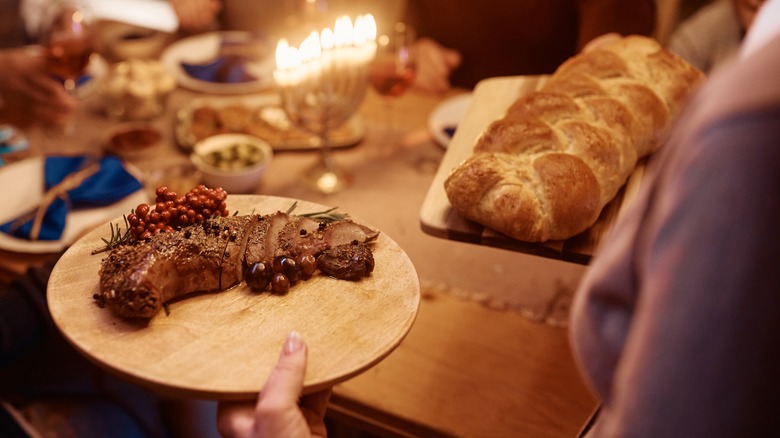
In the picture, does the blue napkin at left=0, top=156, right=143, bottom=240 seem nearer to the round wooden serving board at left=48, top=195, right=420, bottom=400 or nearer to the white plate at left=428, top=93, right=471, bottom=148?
the round wooden serving board at left=48, top=195, right=420, bottom=400

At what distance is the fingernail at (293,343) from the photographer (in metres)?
0.82

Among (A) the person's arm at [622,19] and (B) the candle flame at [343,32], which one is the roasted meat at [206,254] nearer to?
(B) the candle flame at [343,32]

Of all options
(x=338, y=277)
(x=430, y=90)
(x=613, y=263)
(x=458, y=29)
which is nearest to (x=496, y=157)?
(x=338, y=277)

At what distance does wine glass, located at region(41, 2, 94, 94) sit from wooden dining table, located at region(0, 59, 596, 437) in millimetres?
321

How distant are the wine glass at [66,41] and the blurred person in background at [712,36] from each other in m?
2.57

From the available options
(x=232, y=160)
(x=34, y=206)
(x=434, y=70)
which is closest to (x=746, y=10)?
(x=434, y=70)

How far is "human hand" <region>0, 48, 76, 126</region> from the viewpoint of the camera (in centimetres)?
230

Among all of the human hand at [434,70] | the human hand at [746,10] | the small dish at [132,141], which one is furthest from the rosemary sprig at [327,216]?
the human hand at [746,10]

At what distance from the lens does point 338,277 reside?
993 mm

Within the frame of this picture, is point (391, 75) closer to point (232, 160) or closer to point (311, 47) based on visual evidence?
point (311, 47)

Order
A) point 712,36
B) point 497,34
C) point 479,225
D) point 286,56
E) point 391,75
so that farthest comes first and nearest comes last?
point 497,34, point 712,36, point 391,75, point 286,56, point 479,225

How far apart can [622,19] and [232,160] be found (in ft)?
5.49

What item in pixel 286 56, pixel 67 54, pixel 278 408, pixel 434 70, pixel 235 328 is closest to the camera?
pixel 278 408

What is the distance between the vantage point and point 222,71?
258 centimetres
